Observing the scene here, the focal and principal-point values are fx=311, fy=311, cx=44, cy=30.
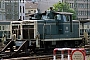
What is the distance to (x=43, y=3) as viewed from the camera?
102000mm

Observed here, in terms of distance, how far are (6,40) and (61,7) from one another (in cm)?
5564

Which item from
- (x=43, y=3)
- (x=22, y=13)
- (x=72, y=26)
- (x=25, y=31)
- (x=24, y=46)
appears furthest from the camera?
(x=43, y=3)

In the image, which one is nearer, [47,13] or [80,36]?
[47,13]

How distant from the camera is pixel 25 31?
20.8m

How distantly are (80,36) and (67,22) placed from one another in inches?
106

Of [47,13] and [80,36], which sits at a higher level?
[47,13]

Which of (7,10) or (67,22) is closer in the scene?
(67,22)

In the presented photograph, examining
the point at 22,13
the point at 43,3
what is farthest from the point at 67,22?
the point at 43,3

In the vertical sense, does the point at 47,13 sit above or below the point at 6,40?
above

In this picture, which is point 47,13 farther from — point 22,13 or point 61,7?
point 22,13

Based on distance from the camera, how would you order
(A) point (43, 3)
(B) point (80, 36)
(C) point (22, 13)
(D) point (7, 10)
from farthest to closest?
(A) point (43, 3)
(C) point (22, 13)
(D) point (7, 10)
(B) point (80, 36)

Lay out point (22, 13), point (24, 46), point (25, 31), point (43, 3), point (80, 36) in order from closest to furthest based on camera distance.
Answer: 1. point (24, 46)
2. point (25, 31)
3. point (80, 36)
4. point (22, 13)
5. point (43, 3)

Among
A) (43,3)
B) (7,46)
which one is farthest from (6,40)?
(43,3)

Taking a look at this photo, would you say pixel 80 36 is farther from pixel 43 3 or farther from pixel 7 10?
pixel 43 3
